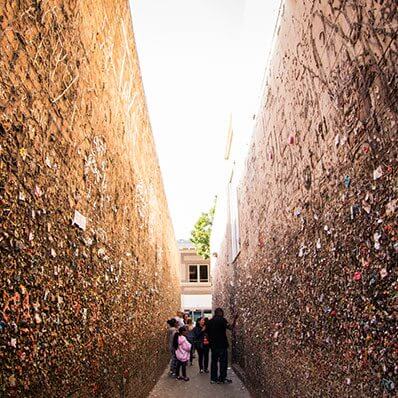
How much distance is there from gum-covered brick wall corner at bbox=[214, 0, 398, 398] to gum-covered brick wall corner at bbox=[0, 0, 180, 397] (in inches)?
60.6

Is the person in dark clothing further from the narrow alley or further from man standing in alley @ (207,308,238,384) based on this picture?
the narrow alley

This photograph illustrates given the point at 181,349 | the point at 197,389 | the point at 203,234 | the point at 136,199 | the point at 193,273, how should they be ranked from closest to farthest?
1. the point at 136,199
2. the point at 197,389
3. the point at 181,349
4. the point at 203,234
5. the point at 193,273

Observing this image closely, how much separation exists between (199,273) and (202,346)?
72.9 feet

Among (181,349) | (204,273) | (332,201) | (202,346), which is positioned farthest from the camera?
(204,273)

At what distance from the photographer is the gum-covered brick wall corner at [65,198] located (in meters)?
1.86

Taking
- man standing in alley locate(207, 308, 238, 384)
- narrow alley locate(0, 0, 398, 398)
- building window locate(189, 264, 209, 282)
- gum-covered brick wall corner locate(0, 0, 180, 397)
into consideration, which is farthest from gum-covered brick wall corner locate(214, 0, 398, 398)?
building window locate(189, 264, 209, 282)

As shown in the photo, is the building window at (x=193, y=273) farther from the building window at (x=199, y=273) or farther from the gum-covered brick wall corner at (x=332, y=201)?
the gum-covered brick wall corner at (x=332, y=201)

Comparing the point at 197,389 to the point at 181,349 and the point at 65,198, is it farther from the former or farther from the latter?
the point at 65,198

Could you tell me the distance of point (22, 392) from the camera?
6.16 ft

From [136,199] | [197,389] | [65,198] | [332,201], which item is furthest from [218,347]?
[65,198]

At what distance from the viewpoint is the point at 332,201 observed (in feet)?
9.09

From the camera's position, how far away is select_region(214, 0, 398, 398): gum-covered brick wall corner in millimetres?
2033

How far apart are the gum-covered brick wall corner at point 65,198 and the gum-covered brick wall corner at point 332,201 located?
1.54 metres

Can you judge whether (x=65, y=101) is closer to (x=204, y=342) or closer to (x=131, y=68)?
(x=131, y=68)
